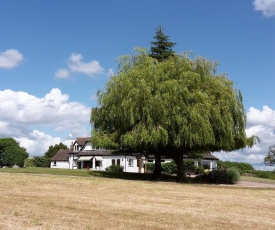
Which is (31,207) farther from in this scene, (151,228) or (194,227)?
(194,227)

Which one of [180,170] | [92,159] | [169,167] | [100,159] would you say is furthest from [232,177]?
[92,159]

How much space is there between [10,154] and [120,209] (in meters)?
80.9

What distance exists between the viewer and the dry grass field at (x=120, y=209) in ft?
38.3

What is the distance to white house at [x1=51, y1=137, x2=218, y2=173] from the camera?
64.5 metres

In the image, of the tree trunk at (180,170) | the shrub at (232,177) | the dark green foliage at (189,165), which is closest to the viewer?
the tree trunk at (180,170)

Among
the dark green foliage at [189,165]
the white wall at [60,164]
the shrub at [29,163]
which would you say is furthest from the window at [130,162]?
the shrub at [29,163]

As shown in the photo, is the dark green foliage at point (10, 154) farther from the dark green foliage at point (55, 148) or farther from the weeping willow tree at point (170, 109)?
the weeping willow tree at point (170, 109)

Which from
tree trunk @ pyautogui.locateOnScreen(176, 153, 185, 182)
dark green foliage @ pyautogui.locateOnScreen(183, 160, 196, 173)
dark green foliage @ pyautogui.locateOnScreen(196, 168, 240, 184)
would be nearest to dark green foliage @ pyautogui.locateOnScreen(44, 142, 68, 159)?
dark green foliage @ pyautogui.locateOnScreen(183, 160, 196, 173)

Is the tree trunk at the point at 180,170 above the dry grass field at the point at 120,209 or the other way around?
Answer: above

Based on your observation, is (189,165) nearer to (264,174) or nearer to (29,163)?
(264,174)

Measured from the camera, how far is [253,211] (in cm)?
1636

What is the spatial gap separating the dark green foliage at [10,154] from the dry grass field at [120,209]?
7070 centimetres

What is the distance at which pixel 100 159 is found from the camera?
226ft

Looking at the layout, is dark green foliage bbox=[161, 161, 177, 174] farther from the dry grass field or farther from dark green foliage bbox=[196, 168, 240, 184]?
the dry grass field
